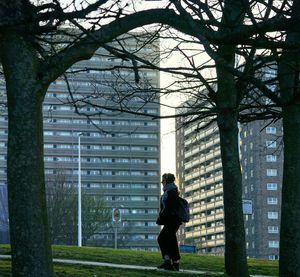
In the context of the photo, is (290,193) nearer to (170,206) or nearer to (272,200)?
(170,206)

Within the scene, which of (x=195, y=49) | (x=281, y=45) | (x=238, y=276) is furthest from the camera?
(x=195, y=49)

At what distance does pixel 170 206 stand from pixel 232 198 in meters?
1.29

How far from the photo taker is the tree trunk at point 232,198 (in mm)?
12781

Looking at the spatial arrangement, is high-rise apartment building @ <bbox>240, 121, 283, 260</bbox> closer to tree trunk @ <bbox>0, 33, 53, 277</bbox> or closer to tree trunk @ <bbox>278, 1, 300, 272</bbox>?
tree trunk @ <bbox>278, 1, 300, 272</bbox>

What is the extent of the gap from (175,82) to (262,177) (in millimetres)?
130844

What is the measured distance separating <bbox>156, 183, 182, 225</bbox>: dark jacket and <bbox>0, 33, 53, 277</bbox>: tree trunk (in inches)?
212

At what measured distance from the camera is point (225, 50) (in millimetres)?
13117

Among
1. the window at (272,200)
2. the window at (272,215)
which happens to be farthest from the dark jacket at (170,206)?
the window at (272,200)

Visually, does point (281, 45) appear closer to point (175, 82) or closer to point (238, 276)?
point (238, 276)

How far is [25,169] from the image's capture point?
8133mm

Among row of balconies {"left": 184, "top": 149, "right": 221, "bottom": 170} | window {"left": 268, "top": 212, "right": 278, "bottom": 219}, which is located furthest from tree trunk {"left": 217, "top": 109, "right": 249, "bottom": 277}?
row of balconies {"left": 184, "top": 149, "right": 221, "bottom": 170}

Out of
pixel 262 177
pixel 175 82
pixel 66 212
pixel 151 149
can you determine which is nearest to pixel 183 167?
pixel 151 149

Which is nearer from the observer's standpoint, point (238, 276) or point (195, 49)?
point (238, 276)

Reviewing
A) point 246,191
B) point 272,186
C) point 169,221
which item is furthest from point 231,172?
point 246,191
